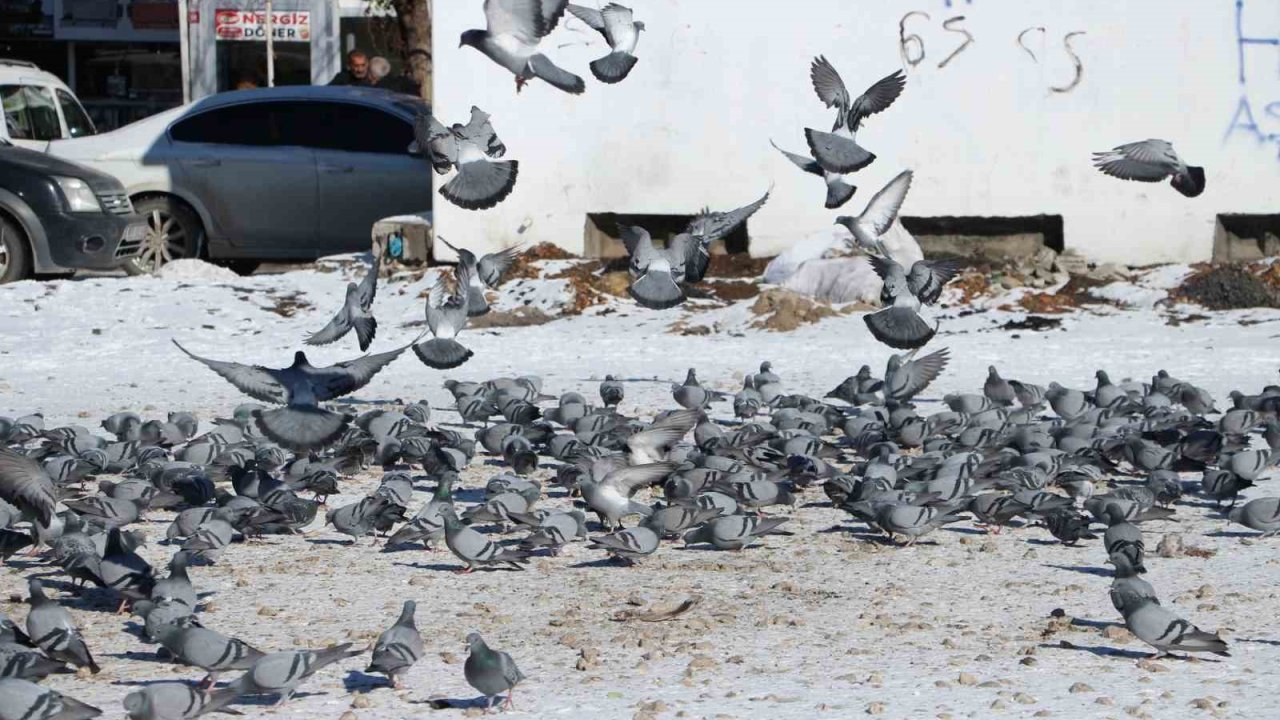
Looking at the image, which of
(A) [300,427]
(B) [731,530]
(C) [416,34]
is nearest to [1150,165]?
(B) [731,530]

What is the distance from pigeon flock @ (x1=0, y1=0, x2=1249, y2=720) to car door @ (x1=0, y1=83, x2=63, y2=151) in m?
7.88

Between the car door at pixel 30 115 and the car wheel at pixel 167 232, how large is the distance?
4.07 ft

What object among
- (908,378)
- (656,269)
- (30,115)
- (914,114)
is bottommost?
(908,378)

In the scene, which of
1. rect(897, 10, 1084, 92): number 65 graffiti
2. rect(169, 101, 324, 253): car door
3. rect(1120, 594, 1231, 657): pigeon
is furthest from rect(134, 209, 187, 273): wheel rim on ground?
rect(1120, 594, 1231, 657): pigeon

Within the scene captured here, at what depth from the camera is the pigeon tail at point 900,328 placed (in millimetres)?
8633

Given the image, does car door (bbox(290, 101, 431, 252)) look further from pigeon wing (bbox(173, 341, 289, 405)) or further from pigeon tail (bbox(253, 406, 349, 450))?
pigeon tail (bbox(253, 406, 349, 450))

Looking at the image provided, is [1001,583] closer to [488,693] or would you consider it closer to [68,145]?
[488,693]

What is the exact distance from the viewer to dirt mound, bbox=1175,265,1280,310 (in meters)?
12.7

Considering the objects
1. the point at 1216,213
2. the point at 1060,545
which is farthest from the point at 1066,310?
the point at 1060,545

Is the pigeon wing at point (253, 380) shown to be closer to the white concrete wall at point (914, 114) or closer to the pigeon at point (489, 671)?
the pigeon at point (489, 671)

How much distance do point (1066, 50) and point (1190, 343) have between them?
3.77 meters

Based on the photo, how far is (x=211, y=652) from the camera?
4.50 metres

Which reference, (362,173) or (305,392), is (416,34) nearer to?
(362,173)

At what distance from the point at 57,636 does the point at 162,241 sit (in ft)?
38.5
